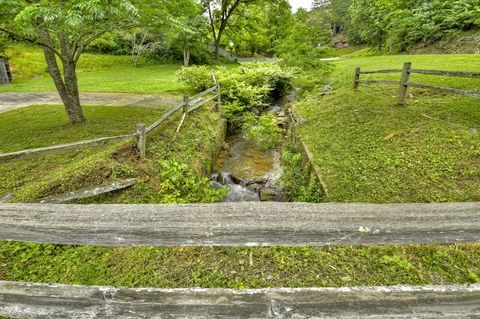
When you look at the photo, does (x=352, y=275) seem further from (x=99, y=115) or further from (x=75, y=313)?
(x=99, y=115)

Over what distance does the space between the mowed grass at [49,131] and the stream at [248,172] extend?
2.57 meters

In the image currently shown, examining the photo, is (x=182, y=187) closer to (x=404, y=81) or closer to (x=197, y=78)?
(x=404, y=81)

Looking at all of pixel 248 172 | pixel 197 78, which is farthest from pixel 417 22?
pixel 248 172

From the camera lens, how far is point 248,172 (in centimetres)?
725

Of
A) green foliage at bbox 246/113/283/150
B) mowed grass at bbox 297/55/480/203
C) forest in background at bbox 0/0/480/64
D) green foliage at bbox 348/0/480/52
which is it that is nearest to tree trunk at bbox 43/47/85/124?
forest in background at bbox 0/0/480/64

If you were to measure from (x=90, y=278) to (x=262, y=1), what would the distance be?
28.0m

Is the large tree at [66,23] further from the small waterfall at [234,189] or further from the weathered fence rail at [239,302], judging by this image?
the small waterfall at [234,189]

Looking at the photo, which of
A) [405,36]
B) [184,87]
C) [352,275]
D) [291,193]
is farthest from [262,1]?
→ [352,275]

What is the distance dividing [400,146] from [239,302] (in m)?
5.15

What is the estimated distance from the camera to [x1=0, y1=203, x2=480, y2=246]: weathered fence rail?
47.6 inches

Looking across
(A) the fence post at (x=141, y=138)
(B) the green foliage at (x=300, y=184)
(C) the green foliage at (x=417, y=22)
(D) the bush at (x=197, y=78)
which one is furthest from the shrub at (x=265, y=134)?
(C) the green foliage at (x=417, y=22)

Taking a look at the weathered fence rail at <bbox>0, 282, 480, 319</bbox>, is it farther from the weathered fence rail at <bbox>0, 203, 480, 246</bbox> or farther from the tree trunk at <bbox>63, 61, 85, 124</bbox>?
the tree trunk at <bbox>63, 61, 85, 124</bbox>

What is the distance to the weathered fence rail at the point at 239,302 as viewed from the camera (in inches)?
42.4

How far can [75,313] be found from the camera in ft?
3.73
